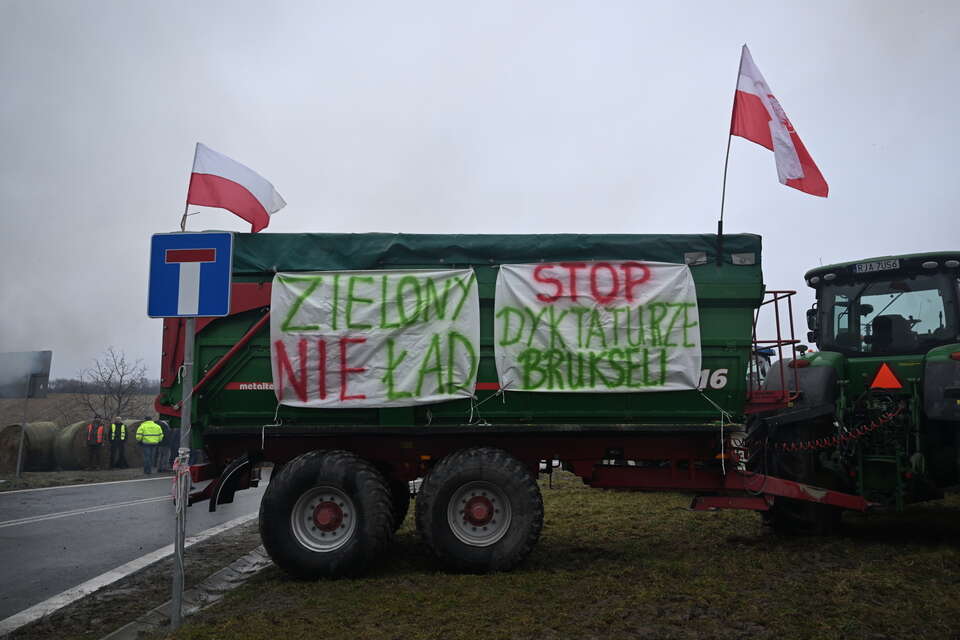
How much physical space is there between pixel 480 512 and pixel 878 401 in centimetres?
472

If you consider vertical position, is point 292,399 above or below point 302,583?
above

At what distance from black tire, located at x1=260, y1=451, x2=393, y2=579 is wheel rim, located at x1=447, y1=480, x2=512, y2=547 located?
64 centimetres

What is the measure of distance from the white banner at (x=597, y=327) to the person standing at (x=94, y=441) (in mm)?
17344

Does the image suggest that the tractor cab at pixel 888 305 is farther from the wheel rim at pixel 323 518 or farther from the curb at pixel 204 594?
the curb at pixel 204 594

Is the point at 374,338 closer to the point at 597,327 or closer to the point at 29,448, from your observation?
the point at 597,327

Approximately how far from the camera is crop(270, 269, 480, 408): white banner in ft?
22.9

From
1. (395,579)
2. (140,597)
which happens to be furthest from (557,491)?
(140,597)

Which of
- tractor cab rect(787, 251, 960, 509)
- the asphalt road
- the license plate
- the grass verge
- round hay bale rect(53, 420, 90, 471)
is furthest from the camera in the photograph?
round hay bale rect(53, 420, 90, 471)

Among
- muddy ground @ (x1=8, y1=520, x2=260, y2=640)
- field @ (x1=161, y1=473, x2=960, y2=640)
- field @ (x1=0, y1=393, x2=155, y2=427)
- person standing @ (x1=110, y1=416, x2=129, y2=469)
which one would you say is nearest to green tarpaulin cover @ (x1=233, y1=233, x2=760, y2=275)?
field @ (x1=161, y1=473, x2=960, y2=640)

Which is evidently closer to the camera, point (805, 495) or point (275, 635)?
point (275, 635)

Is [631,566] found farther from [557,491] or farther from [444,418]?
[557,491]

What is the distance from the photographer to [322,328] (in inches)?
277

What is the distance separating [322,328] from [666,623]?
13.5 ft

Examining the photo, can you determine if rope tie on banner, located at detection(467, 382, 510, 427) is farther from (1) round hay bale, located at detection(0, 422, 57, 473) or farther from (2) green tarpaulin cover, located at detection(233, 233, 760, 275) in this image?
(1) round hay bale, located at detection(0, 422, 57, 473)
